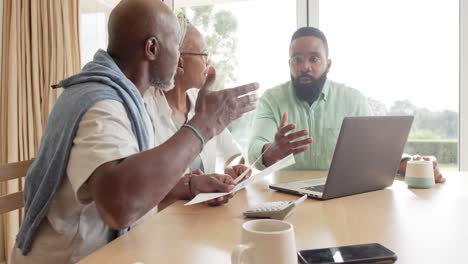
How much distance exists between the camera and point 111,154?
868 millimetres

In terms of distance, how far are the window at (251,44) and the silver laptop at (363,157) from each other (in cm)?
154

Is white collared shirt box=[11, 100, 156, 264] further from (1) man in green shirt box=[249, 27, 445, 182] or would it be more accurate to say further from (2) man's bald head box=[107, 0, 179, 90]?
(1) man in green shirt box=[249, 27, 445, 182]

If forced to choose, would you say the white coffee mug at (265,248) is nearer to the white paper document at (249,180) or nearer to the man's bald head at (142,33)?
the white paper document at (249,180)

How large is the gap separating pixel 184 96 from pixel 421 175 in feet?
3.65

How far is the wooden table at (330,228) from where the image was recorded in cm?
78

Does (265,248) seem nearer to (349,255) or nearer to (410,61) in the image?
(349,255)

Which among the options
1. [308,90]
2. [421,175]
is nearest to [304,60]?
[308,90]

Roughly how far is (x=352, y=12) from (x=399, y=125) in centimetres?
171

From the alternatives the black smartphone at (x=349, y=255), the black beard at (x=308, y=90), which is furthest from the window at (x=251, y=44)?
the black smartphone at (x=349, y=255)

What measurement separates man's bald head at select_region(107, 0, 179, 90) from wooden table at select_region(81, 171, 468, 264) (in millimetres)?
463

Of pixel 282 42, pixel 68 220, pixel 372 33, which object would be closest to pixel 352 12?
pixel 372 33

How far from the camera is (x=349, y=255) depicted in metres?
0.71

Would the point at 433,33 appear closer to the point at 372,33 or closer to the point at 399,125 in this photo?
the point at 372,33

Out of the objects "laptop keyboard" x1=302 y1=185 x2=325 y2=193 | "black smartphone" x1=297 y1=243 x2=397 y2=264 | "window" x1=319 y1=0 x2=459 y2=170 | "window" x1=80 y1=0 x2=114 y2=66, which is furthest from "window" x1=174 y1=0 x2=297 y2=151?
"black smartphone" x1=297 y1=243 x2=397 y2=264
